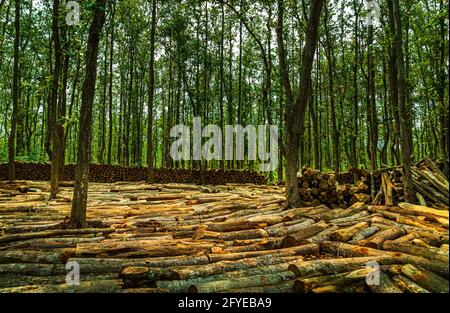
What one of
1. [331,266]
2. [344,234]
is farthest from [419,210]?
Answer: [331,266]

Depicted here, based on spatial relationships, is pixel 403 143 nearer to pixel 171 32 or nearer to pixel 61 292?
pixel 61 292

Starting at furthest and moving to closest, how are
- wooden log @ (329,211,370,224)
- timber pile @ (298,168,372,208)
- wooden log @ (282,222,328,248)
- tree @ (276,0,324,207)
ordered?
1. timber pile @ (298,168,372,208)
2. tree @ (276,0,324,207)
3. wooden log @ (329,211,370,224)
4. wooden log @ (282,222,328,248)

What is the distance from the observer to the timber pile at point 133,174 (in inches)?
768

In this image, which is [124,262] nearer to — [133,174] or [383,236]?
[383,236]

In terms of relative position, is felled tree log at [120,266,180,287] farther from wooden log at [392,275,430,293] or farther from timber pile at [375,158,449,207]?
timber pile at [375,158,449,207]

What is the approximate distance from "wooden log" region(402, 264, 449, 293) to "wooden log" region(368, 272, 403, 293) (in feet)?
0.70

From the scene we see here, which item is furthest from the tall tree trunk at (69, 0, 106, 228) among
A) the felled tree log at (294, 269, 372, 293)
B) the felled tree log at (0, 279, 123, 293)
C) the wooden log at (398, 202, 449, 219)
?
the wooden log at (398, 202, 449, 219)

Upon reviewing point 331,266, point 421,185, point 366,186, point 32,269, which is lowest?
point 32,269

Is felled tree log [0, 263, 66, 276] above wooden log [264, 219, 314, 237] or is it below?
below

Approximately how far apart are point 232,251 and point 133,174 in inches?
658

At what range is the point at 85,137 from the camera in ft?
23.9

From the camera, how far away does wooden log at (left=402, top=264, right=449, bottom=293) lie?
3.12 m

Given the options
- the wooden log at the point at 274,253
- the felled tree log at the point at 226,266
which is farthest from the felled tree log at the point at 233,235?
the felled tree log at the point at 226,266
